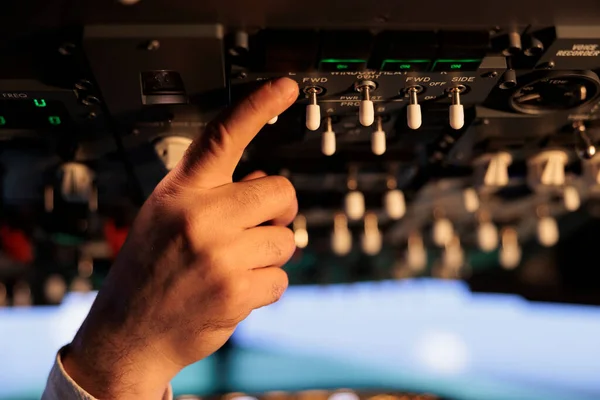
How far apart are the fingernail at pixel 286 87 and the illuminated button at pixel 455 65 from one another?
0.20 meters

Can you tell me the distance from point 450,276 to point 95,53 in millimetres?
2268

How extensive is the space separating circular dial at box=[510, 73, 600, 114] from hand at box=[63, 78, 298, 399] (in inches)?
15.8

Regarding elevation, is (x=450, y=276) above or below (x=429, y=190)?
below

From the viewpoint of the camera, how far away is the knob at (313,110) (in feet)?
2.71

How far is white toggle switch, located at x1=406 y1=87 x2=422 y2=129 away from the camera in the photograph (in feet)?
2.73

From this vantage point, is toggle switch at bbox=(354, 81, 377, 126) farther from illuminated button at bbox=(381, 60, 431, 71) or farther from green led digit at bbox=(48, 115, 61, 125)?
green led digit at bbox=(48, 115, 61, 125)

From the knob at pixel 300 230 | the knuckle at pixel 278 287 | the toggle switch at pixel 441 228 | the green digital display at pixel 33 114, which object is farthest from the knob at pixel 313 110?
the toggle switch at pixel 441 228

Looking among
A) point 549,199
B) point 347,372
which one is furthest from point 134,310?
point 347,372

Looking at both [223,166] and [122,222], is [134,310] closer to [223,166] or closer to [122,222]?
[223,166]

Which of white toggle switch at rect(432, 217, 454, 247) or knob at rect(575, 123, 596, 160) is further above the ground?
knob at rect(575, 123, 596, 160)

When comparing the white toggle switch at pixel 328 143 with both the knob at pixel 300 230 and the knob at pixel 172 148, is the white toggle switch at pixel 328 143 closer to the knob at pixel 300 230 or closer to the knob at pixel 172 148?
the knob at pixel 172 148

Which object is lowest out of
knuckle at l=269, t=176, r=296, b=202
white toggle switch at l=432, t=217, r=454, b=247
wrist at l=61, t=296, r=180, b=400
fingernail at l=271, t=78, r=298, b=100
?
wrist at l=61, t=296, r=180, b=400

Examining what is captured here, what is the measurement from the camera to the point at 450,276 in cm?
271

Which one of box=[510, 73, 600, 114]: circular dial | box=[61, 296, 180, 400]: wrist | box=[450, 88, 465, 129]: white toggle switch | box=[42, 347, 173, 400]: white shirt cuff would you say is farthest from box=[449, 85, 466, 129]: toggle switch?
box=[42, 347, 173, 400]: white shirt cuff
